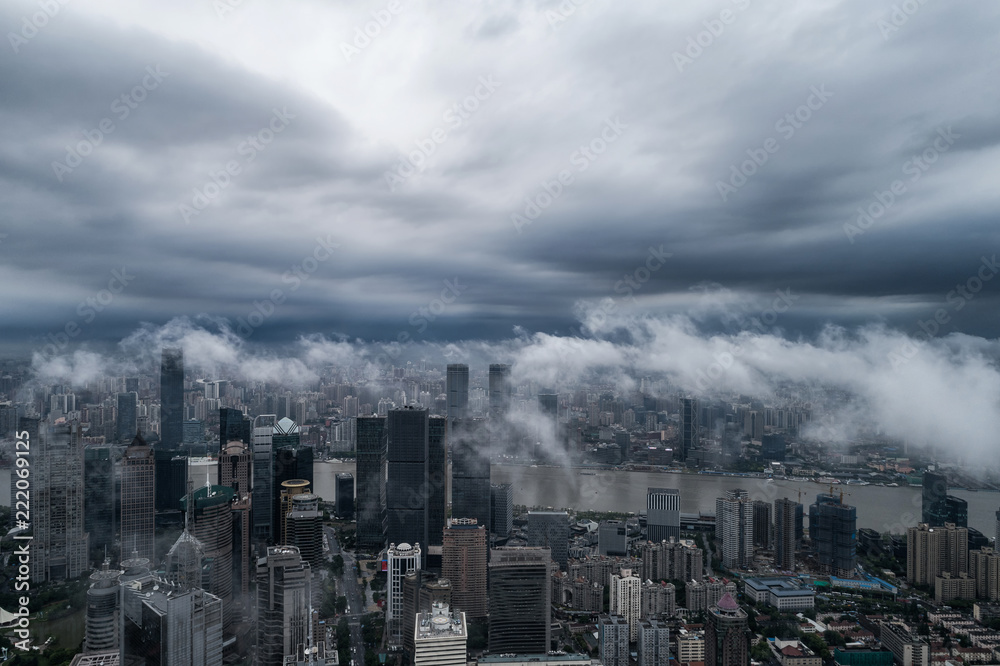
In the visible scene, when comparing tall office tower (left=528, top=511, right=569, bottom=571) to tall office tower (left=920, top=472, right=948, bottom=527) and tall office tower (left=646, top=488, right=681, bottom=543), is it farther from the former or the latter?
tall office tower (left=920, top=472, right=948, bottom=527)

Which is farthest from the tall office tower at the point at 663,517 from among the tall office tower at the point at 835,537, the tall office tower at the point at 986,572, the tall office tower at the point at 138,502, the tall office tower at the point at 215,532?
the tall office tower at the point at 138,502

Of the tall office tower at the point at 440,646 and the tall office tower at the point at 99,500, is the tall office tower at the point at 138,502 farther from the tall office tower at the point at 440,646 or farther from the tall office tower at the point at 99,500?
the tall office tower at the point at 440,646

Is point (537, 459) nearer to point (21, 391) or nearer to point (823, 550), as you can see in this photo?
point (823, 550)

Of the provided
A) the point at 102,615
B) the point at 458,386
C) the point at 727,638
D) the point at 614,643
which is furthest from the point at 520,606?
the point at 458,386

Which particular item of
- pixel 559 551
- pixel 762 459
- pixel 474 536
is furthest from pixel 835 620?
pixel 762 459

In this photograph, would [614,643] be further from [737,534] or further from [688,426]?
[688,426]

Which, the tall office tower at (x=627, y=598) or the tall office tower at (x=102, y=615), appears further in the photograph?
the tall office tower at (x=627, y=598)
